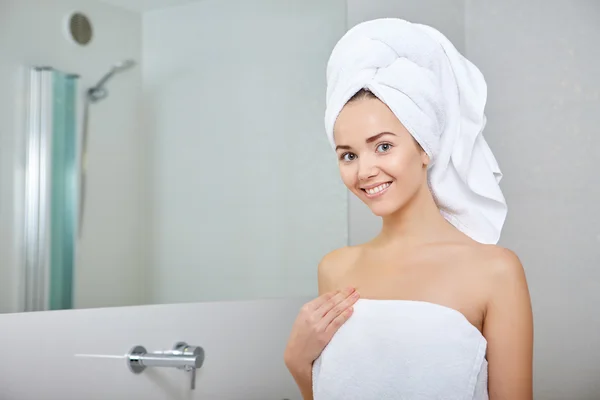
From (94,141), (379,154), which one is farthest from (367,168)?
(94,141)

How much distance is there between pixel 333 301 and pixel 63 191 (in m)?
0.76

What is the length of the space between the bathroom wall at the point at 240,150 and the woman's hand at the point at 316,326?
628mm

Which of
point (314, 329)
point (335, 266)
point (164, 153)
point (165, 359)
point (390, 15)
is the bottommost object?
point (165, 359)

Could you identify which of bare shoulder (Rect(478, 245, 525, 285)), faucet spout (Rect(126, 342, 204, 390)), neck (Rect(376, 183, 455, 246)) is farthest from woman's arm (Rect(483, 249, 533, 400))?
faucet spout (Rect(126, 342, 204, 390))

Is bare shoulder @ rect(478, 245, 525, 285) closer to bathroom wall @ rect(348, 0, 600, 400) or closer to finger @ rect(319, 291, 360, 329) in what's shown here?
finger @ rect(319, 291, 360, 329)

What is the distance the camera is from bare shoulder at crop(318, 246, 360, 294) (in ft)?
4.18

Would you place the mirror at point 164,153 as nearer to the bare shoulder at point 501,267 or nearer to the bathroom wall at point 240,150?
the bathroom wall at point 240,150

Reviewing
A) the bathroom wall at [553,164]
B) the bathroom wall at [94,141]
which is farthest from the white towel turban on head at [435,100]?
the bathroom wall at [553,164]

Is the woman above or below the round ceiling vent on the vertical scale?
below

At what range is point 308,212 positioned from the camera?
2037 mm

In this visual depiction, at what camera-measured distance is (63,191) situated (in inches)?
60.7

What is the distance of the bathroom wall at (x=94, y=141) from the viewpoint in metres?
1.46

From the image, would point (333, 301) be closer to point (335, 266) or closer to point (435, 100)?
point (335, 266)

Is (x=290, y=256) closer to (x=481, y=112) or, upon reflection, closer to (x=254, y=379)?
(x=254, y=379)
